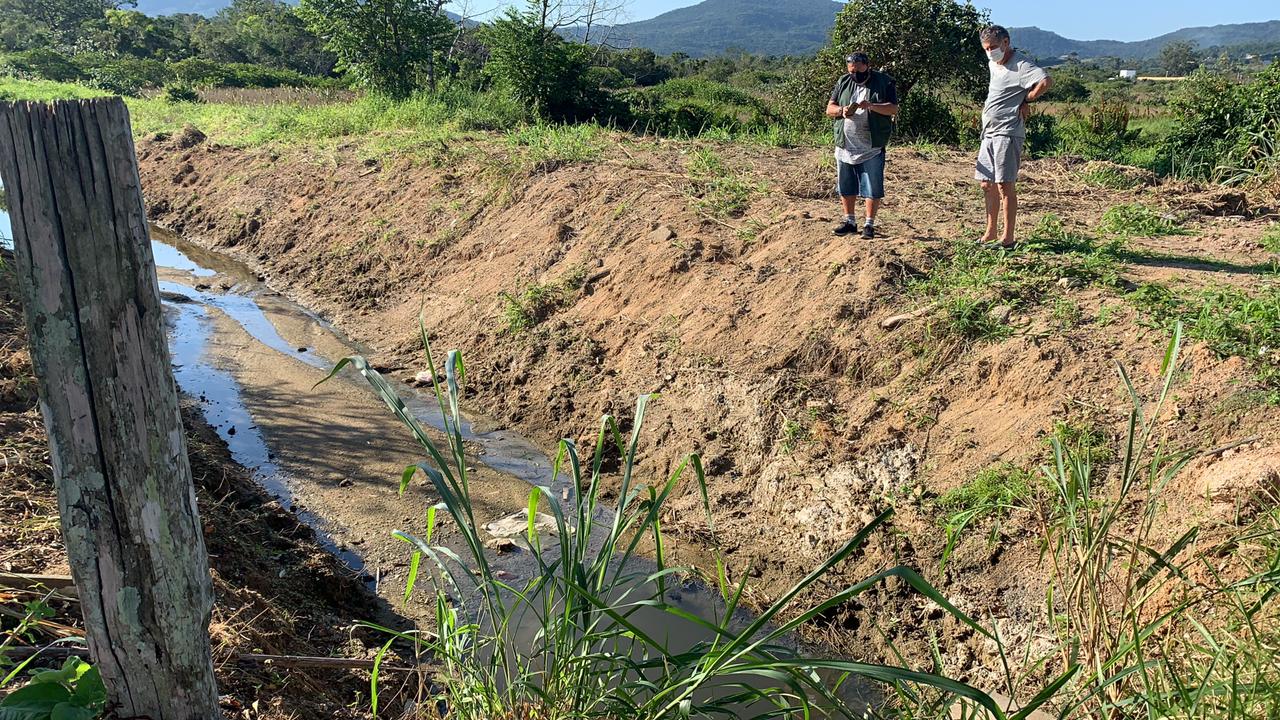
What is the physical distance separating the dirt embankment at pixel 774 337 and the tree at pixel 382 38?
6553mm

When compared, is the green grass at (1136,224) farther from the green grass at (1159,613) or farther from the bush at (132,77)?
the bush at (132,77)

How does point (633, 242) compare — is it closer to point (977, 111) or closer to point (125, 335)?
point (125, 335)

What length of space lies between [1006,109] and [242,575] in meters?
4.65

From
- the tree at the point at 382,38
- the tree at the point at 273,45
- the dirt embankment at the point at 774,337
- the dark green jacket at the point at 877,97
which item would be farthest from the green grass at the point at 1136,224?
the tree at the point at 273,45

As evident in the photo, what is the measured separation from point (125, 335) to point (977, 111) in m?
14.8

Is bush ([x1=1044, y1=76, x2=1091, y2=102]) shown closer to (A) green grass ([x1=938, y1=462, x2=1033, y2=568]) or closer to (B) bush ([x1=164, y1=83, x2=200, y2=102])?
(B) bush ([x1=164, y1=83, x2=200, y2=102])

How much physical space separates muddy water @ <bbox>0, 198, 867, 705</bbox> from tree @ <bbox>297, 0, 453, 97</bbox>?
8237mm

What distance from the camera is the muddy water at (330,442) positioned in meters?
4.23

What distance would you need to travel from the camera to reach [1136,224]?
243 inches

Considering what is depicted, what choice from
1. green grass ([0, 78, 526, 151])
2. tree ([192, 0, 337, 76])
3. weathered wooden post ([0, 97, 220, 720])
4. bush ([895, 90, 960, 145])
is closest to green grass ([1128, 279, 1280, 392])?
weathered wooden post ([0, 97, 220, 720])

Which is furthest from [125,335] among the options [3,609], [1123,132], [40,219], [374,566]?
[1123,132]

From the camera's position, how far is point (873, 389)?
184 inches

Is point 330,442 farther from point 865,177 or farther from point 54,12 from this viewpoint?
point 54,12

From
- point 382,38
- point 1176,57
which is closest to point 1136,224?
point 382,38
